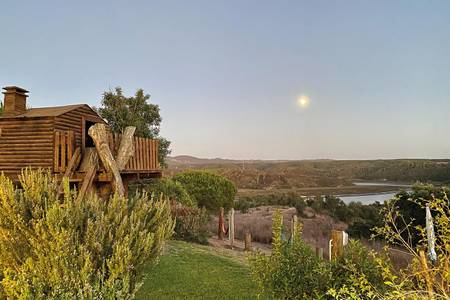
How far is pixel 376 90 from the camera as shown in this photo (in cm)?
1480

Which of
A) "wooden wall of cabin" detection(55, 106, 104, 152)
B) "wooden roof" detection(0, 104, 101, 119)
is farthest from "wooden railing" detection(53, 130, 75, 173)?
"wooden roof" detection(0, 104, 101, 119)

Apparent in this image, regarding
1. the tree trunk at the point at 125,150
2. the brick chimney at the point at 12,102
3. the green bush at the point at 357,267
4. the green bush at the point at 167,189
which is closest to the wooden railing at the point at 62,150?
the tree trunk at the point at 125,150

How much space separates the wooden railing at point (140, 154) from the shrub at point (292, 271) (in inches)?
245

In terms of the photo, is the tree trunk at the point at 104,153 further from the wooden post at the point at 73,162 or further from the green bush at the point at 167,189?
the green bush at the point at 167,189

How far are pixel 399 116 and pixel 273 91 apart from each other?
6.68 m

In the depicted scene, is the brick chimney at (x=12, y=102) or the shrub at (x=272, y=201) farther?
the shrub at (x=272, y=201)

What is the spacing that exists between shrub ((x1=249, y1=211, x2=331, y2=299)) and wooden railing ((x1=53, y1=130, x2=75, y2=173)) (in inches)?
270

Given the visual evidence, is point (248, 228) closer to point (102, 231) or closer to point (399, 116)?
point (399, 116)

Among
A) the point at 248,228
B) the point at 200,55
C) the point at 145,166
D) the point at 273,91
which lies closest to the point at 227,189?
the point at 248,228

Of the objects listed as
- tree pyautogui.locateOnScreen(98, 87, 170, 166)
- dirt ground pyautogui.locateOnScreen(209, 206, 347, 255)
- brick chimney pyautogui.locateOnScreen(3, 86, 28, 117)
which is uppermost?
tree pyautogui.locateOnScreen(98, 87, 170, 166)

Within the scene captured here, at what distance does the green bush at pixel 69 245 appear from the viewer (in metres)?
3.30

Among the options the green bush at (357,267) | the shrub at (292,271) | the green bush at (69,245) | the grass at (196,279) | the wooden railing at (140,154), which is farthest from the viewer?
the wooden railing at (140,154)

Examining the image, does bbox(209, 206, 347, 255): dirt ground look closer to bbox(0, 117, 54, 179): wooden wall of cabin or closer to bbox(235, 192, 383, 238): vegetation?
bbox(235, 192, 383, 238): vegetation

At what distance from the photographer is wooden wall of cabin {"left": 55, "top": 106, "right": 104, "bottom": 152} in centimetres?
915
